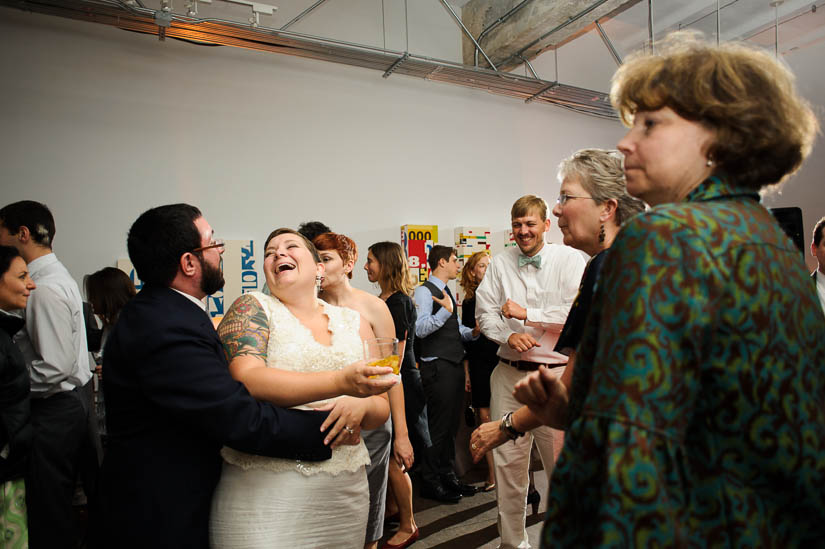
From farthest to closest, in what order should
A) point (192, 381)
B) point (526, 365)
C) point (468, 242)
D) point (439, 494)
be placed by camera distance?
point (468, 242)
point (439, 494)
point (526, 365)
point (192, 381)

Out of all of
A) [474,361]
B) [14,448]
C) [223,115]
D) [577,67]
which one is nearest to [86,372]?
[14,448]

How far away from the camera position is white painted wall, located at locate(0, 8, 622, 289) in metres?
4.71

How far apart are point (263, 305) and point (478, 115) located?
578cm

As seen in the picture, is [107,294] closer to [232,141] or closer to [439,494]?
[232,141]

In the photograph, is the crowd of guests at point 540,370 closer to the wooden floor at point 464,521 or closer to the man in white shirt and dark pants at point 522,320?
the man in white shirt and dark pants at point 522,320

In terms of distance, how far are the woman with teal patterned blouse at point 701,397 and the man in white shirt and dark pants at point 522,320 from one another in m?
2.04

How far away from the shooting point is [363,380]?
1.44m

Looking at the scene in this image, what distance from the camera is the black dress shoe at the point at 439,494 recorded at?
4.11 meters

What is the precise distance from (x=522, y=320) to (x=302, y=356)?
1.63m

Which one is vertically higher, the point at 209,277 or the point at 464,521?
the point at 209,277

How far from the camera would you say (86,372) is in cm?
311

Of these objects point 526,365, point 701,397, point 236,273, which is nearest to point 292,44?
point 236,273

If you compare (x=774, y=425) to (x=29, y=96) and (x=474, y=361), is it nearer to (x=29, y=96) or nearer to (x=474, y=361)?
(x=474, y=361)

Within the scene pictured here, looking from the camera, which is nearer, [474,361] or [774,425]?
[774,425]
